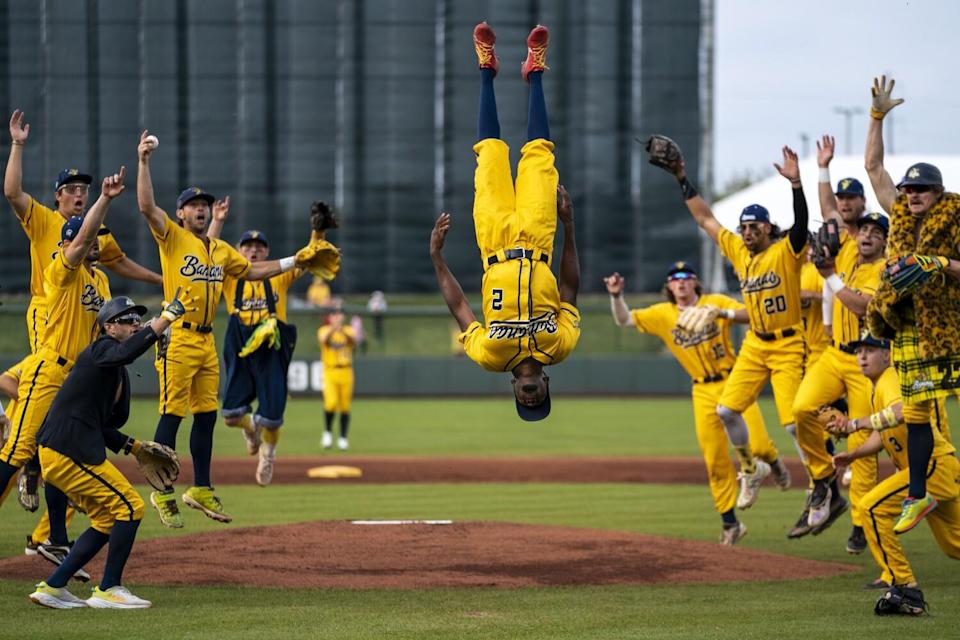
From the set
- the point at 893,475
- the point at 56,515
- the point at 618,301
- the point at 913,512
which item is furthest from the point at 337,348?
the point at 913,512

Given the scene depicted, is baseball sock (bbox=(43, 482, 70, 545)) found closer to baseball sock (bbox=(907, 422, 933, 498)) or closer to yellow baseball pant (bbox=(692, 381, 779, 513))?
yellow baseball pant (bbox=(692, 381, 779, 513))

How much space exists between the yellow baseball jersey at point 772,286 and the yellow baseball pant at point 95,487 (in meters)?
5.58

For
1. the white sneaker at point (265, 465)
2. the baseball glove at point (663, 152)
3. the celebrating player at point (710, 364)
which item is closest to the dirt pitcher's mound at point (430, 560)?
the celebrating player at point (710, 364)

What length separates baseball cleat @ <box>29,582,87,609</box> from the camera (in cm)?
790

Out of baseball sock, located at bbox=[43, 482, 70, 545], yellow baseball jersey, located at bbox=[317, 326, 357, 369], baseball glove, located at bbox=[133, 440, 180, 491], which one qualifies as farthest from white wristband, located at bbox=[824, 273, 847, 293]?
yellow baseball jersey, located at bbox=[317, 326, 357, 369]

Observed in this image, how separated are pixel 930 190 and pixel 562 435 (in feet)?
49.5

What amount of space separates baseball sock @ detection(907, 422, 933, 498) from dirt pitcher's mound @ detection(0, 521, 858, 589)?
1.96 m

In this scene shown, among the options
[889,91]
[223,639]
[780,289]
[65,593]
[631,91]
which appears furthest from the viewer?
[631,91]

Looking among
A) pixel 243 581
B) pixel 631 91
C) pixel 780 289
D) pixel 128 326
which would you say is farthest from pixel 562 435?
pixel 128 326

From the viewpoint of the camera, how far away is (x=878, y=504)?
27.3ft

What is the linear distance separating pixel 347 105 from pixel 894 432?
73.6ft

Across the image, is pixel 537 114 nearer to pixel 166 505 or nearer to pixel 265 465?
pixel 166 505

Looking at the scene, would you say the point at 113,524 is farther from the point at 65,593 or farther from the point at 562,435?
the point at 562,435

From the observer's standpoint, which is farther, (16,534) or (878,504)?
(16,534)
